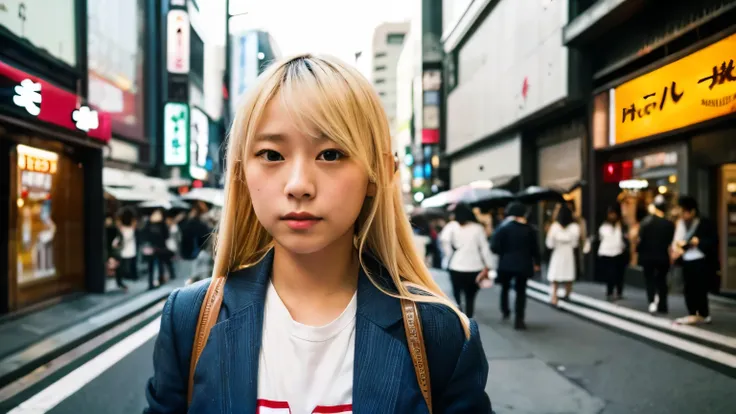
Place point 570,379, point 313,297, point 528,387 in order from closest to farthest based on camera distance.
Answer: point 313,297
point 528,387
point 570,379

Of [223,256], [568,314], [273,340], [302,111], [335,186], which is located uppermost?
[302,111]

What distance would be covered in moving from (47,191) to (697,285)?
1069cm

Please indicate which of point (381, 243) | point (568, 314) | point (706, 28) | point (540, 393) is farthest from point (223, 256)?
point (706, 28)

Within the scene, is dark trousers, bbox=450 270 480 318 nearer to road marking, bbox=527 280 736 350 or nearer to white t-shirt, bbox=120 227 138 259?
road marking, bbox=527 280 736 350

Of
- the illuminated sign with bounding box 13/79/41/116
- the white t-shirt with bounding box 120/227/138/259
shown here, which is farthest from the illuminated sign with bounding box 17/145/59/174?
the white t-shirt with bounding box 120/227/138/259

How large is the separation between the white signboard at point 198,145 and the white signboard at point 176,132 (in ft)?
11.7

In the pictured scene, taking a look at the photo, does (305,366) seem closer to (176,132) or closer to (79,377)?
(79,377)

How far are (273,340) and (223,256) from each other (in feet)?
0.90

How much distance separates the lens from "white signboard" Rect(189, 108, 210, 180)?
2871 centimetres

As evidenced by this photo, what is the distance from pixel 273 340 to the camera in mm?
1387

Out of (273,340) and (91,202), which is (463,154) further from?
(273,340)

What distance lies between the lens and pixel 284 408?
51.5 inches

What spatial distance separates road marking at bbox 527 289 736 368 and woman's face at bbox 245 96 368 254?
5.97 metres

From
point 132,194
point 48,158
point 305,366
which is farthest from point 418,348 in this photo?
point 132,194
